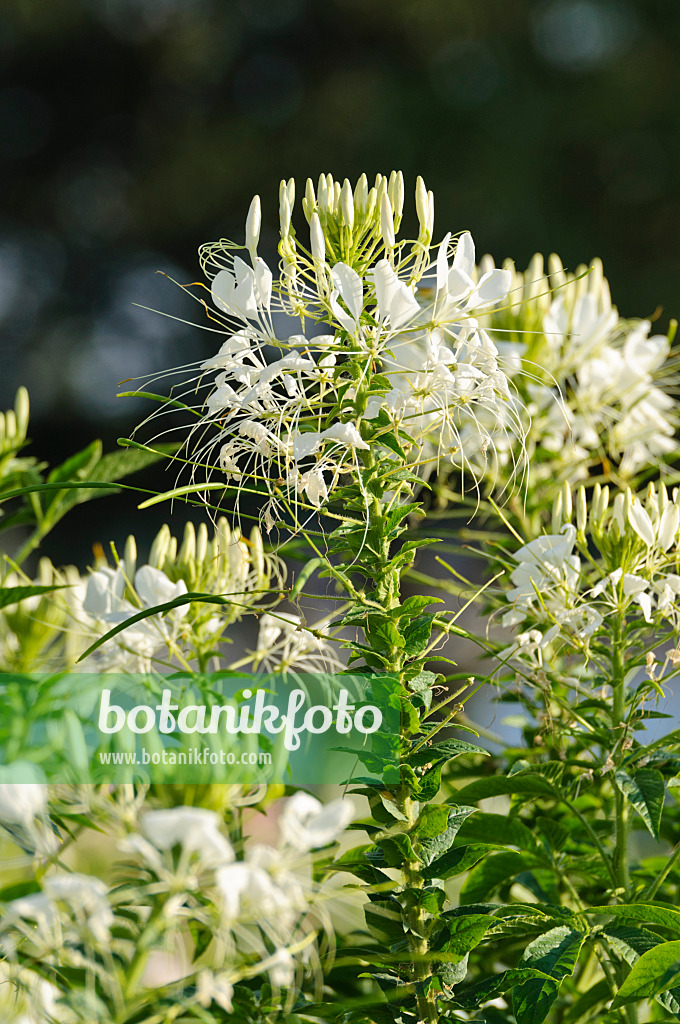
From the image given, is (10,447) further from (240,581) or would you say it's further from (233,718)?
(233,718)

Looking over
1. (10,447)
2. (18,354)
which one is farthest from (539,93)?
(10,447)

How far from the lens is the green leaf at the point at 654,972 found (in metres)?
0.37

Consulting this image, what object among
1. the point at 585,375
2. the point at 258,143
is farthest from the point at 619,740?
the point at 258,143

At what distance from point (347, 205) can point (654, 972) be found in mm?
375

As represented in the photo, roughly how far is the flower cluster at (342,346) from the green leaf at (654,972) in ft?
0.76

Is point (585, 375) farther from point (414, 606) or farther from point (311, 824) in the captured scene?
point (311, 824)

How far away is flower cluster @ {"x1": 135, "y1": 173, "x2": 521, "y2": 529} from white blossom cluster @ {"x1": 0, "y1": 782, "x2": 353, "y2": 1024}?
172 mm

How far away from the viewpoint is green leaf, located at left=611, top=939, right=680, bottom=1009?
371 millimetres

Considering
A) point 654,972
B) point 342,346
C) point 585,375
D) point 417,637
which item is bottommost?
point 654,972

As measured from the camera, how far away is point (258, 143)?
283 centimetres

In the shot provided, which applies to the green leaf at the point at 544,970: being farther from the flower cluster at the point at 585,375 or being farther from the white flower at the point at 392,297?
the flower cluster at the point at 585,375

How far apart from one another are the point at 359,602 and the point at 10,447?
34 centimetres

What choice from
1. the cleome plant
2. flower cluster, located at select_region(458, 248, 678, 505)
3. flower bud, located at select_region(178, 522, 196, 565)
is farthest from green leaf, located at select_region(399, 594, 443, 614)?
flower cluster, located at select_region(458, 248, 678, 505)

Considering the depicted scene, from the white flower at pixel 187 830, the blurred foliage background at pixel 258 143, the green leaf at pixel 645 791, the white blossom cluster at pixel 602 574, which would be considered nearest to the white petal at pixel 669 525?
the white blossom cluster at pixel 602 574
